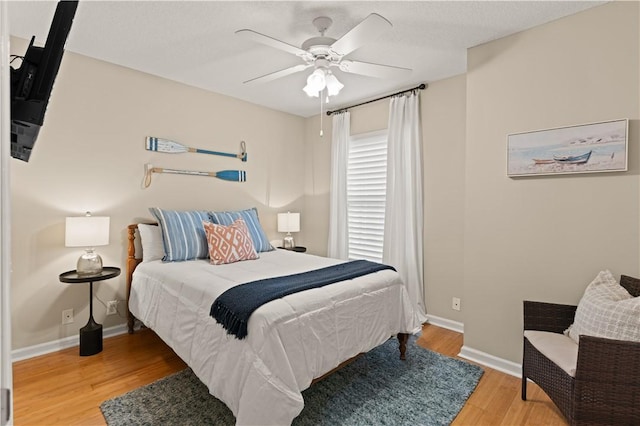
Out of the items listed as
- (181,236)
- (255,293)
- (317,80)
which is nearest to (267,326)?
(255,293)

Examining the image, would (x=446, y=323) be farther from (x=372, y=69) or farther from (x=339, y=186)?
(x=372, y=69)

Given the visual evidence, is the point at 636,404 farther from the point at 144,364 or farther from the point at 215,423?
the point at 144,364

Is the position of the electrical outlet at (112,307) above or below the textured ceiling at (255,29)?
below

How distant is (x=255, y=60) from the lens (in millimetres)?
2938

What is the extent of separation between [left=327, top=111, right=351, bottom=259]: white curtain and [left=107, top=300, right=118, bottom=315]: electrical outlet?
2502 millimetres

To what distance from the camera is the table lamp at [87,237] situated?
2.56 meters

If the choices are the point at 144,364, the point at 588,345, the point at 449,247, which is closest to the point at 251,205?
the point at 144,364

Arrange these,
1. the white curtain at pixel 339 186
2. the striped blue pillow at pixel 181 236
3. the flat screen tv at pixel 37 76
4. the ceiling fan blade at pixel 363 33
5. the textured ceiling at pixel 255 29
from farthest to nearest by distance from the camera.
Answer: the white curtain at pixel 339 186 → the striped blue pillow at pixel 181 236 → the textured ceiling at pixel 255 29 → the ceiling fan blade at pixel 363 33 → the flat screen tv at pixel 37 76

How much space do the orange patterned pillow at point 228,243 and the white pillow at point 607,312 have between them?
8.25 ft

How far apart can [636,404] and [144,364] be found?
3.12 meters

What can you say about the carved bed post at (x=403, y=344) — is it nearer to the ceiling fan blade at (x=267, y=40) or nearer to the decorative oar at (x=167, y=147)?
the ceiling fan blade at (x=267, y=40)

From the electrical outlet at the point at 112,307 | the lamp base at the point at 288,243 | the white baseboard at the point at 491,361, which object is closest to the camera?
the white baseboard at the point at 491,361

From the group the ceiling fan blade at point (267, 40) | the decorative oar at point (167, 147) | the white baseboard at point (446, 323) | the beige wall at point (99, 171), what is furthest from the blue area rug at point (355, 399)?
the ceiling fan blade at point (267, 40)

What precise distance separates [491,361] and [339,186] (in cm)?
255
